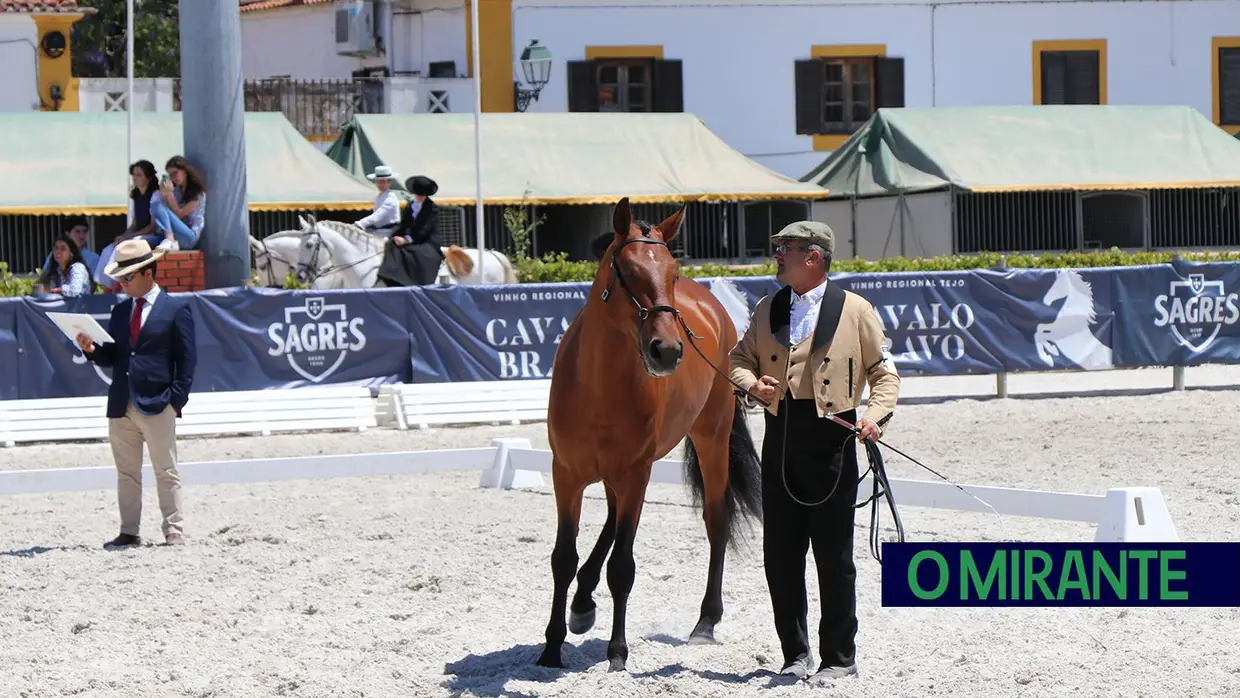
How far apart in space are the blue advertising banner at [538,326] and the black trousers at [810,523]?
388 inches

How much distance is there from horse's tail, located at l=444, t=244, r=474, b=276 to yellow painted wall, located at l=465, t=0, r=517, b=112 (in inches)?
468

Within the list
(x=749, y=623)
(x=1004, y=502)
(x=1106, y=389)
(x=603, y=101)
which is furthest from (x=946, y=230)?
(x=749, y=623)

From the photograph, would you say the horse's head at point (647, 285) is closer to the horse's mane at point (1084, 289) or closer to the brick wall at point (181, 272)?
the brick wall at point (181, 272)

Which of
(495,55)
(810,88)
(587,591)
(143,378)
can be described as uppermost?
(495,55)

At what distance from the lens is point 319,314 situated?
16.6 metres

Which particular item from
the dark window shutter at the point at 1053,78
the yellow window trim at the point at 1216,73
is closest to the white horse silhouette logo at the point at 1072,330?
the dark window shutter at the point at 1053,78

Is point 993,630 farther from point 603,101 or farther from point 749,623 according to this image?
point 603,101

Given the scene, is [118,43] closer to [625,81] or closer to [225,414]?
[625,81]

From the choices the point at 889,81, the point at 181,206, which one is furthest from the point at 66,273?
the point at 889,81

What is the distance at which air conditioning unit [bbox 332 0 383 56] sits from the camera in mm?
32125

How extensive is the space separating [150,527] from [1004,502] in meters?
5.55

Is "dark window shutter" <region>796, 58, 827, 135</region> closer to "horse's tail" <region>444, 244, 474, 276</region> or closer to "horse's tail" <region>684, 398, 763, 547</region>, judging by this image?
"horse's tail" <region>444, 244, 474, 276</region>

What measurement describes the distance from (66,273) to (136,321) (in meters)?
8.53

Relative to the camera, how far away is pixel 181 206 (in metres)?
16.2
